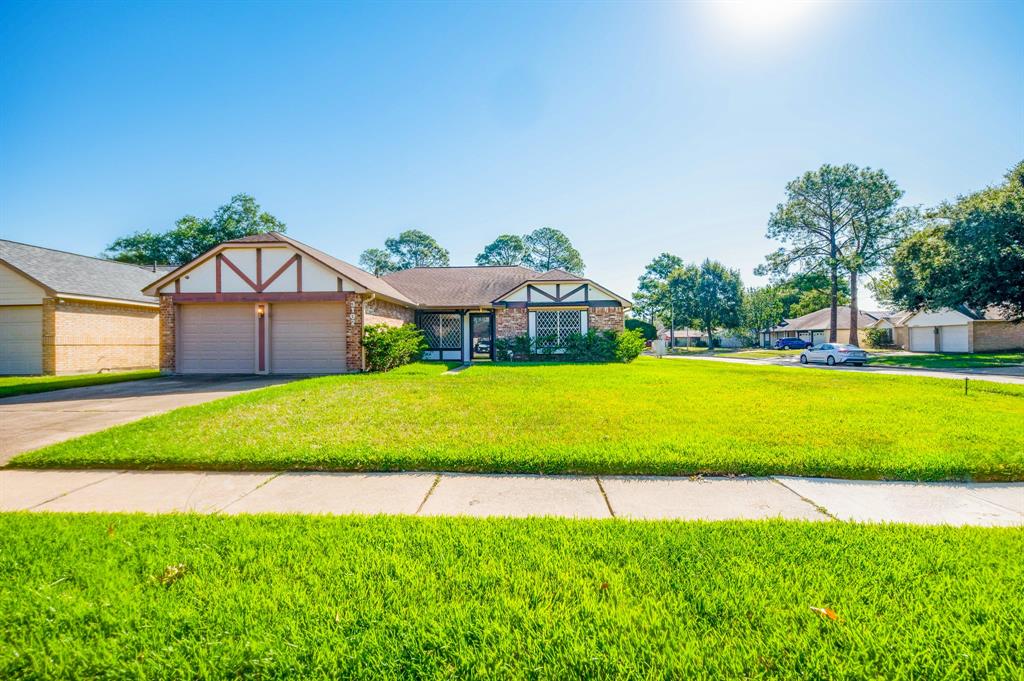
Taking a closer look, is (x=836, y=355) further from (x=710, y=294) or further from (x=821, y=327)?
(x=821, y=327)

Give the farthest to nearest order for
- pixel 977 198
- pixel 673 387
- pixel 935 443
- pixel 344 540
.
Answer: pixel 977 198 < pixel 673 387 < pixel 935 443 < pixel 344 540

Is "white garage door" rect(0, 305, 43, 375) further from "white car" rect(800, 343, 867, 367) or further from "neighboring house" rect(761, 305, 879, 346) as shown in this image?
"neighboring house" rect(761, 305, 879, 346)

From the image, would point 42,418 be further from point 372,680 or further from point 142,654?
point 372,680

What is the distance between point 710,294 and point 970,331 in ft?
64.2

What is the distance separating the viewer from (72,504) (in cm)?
384

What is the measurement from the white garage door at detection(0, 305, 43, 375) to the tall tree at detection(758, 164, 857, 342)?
45.6 m

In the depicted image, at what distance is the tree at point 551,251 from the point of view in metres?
56.4

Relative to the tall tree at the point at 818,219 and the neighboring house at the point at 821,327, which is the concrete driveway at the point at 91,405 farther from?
the neighboring house at the point at 821,327

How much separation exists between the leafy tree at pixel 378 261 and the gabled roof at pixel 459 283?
34214 millimetres

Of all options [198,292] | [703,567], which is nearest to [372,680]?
[703,567]

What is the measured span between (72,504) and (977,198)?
35310 mm

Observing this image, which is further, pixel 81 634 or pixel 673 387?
pixel 673 387

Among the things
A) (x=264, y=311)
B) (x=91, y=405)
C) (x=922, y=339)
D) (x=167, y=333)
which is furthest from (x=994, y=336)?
(x=167, y=333)

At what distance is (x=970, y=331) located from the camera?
29391 millimetres
